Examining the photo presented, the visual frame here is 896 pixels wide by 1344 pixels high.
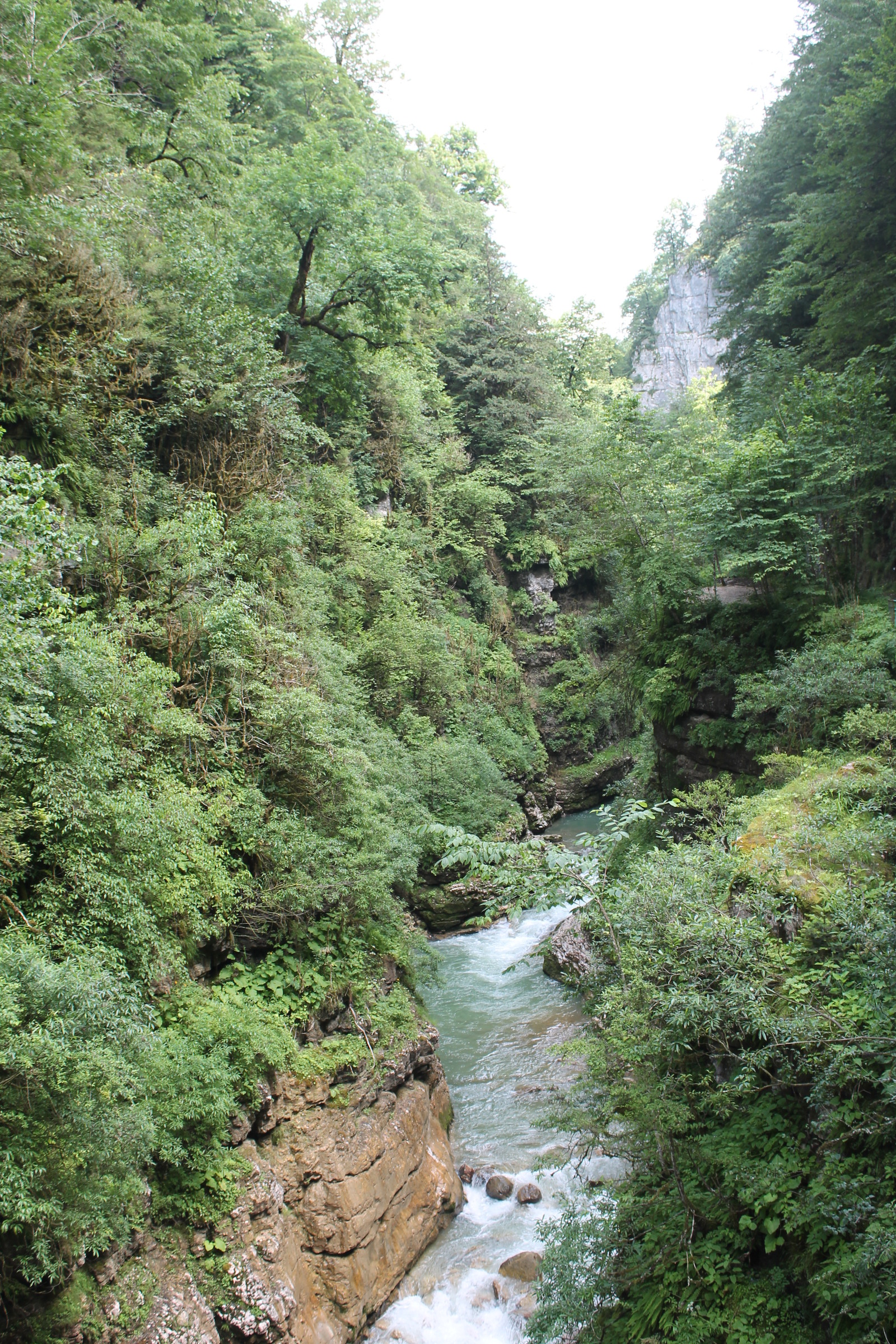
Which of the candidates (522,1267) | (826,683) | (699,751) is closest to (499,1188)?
(522,1267)

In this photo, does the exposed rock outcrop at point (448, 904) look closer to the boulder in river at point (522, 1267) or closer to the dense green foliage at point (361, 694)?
the dense green foliage at point (361, 694)

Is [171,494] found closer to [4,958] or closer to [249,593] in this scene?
[249,593]

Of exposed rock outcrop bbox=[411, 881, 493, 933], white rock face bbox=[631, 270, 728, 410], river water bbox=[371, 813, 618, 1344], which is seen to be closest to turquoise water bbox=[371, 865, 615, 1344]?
river water bbox=[371, 813, 618, 1344]

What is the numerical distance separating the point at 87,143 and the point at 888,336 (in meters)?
14.7

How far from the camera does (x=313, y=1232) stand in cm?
598

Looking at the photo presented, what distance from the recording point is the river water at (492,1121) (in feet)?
21.1

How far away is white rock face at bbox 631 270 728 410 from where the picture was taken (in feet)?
169

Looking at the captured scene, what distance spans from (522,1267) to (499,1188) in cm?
102

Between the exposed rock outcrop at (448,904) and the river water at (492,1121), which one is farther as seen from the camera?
the exposed rock outcrop at (448,904)

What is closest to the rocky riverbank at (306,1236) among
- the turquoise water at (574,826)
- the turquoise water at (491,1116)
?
the turquoise water at (491,1116)

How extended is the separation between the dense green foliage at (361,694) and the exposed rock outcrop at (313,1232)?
0.33m

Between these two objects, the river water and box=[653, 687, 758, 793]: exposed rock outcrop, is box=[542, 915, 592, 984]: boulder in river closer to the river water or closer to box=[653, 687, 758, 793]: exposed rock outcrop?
the river water

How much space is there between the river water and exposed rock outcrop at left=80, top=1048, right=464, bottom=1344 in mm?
314

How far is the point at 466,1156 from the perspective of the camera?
334 inches
